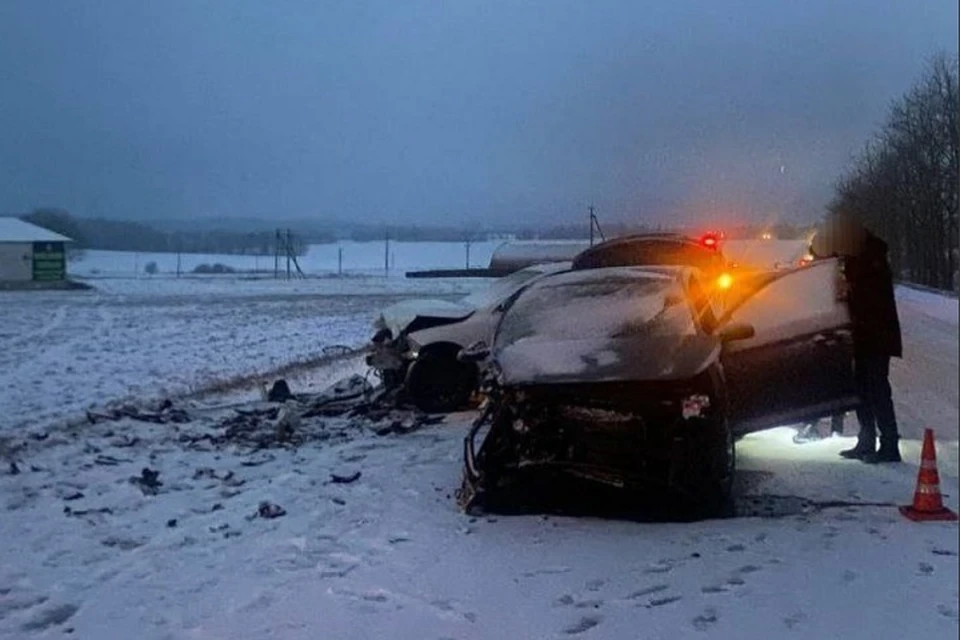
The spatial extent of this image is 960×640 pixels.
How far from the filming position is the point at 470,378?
906 cm

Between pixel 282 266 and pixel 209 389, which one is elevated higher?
pixel 282 266

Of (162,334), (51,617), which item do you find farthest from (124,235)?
(162,334)

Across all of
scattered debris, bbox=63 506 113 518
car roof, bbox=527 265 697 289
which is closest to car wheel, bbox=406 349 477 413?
car roof, bbox=527 265 697 289

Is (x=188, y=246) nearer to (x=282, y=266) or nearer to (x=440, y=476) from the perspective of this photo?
(x=440, y=476)

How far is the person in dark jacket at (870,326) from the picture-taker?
2.19 metres

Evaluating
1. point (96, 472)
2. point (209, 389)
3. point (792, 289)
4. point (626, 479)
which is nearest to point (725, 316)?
point (626, 479)

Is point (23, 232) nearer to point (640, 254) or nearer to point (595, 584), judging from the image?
point (595, 584)

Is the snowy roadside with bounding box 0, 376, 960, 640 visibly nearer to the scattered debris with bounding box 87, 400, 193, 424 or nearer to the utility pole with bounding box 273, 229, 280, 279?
the utility pole with bounding box 273, 229, 280, 279

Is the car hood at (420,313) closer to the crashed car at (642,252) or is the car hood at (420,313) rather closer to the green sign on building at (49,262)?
the crashed car at (642,252)

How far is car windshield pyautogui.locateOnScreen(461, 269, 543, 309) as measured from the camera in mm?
9314

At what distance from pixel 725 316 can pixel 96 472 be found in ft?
12.7

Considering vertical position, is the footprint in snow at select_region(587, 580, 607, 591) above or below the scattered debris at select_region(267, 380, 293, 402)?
below

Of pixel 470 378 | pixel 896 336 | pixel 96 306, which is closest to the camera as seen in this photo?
pixel 896 336

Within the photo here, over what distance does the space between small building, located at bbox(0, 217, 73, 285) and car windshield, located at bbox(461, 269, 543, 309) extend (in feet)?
15.0
